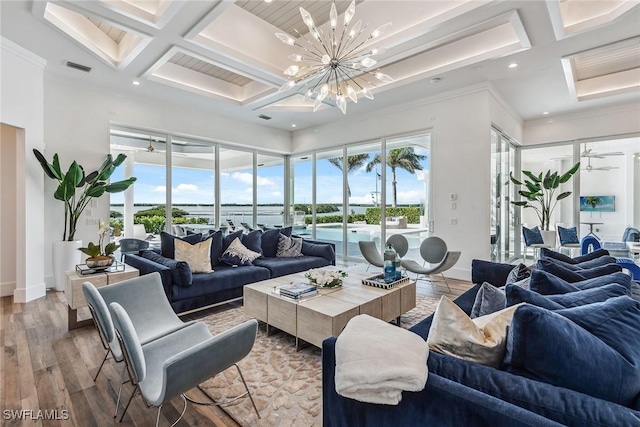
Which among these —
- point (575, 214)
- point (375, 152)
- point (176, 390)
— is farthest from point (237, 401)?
point (575, 214)

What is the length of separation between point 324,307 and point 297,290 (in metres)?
0.40

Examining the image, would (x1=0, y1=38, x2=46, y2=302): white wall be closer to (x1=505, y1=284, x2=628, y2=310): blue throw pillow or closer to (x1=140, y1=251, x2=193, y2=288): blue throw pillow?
(x1=140, y1=251, x2=193, y2=288): blue throw pillow

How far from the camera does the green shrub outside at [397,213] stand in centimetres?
634

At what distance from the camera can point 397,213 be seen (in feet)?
21.6

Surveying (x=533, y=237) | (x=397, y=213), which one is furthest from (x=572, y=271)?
(x=533, y=237)

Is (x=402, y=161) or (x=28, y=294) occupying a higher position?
(x=402, y=161)

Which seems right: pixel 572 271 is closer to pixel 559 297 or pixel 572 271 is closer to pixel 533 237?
pixel 559 297

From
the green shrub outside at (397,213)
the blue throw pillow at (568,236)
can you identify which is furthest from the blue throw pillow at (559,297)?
the blue throw pillow at (568,236)

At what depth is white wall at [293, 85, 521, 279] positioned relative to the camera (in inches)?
202

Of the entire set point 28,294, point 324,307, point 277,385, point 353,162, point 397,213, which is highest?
point 353,162

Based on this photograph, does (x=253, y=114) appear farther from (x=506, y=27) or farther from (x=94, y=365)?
(x=94, y=365)

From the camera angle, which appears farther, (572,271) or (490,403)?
(572,271)

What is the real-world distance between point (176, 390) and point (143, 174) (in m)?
5.53

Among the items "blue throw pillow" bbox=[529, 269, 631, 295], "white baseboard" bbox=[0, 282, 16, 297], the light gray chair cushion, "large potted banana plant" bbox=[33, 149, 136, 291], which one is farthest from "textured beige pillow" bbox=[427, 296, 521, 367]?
"white baseboard" bbox=[0, 282, 16, 297]
